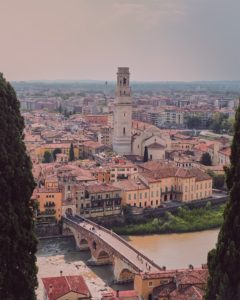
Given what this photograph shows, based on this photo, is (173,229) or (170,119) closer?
(173,229)

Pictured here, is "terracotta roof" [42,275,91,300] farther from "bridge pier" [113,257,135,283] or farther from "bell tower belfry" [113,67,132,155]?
"bell tower belfry" [113,67,132,155]

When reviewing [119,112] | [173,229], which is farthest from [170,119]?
[173,229]

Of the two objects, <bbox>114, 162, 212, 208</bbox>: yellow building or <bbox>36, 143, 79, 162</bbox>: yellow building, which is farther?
<bbox>36, 143, 79, 162</bbox>: yellow building

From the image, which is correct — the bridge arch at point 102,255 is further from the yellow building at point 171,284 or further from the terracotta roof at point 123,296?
the terracotta roof at point 123,296

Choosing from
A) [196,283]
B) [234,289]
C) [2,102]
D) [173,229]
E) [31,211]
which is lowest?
[173,229]

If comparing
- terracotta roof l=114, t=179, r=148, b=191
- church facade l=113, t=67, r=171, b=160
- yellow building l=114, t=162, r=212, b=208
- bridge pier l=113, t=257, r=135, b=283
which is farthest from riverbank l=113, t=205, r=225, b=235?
church facade l=113, t=67, r=171, b=160

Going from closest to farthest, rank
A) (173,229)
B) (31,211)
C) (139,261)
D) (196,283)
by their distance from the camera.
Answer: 1. (31,211)
2. (196,283)
3. (139,261)
4. (173,229)

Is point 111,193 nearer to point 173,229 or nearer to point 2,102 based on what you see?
point 173,229
